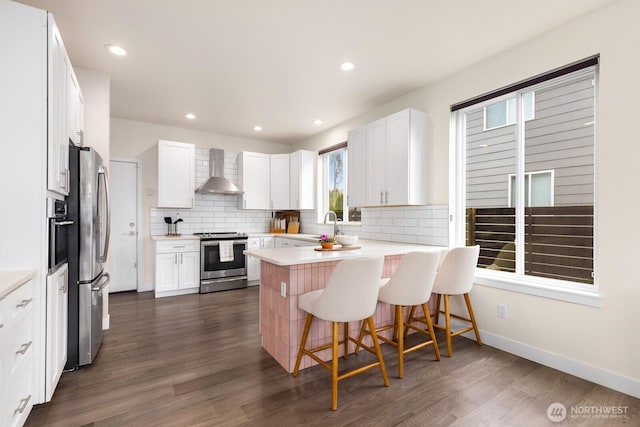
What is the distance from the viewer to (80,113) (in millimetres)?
2797

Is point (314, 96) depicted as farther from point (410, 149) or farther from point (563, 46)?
point (563, 46)

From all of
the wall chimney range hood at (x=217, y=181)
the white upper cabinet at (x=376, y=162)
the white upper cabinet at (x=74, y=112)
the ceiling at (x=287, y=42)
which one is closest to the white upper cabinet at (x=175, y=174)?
the wall chimney range hood at (x=217, y=181)

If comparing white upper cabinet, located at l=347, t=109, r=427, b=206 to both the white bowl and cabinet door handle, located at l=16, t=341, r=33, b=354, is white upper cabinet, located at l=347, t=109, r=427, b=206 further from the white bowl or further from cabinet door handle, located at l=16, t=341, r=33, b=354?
cabinet door handle, located at l=16, t=341, r=33, b=354

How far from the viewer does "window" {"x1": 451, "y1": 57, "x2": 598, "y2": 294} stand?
2455mm

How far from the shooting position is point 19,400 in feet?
5.39

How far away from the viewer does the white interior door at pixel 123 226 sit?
4750 millimetres

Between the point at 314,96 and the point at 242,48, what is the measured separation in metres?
1.27

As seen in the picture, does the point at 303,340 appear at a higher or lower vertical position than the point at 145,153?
lower

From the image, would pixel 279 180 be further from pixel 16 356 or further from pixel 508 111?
pixel 16 356

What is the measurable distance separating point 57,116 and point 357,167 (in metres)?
2.96

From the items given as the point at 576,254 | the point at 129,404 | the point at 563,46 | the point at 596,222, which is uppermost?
the point at 563,46

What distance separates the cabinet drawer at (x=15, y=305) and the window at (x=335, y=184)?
3.79m

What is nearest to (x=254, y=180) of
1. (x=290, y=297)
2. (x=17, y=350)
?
(x=290, y=297)


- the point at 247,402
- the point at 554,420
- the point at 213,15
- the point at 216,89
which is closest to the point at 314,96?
the point at 216,89
